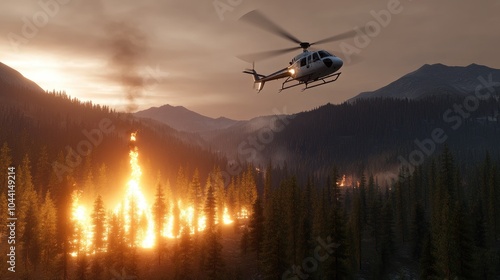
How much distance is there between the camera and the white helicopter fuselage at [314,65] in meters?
33.1

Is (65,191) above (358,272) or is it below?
above

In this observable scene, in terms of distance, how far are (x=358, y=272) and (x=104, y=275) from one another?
1785 inches

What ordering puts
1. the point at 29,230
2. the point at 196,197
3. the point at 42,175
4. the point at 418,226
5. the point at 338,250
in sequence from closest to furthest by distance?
1. the point at 338,250
2. the point at 29,230
3. the point at 418,226
4. the point at 42,175
5. the point at 196,197

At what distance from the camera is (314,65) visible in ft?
Answer: 111

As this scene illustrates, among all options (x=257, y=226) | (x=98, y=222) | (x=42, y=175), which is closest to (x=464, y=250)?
(x=257, y=226)

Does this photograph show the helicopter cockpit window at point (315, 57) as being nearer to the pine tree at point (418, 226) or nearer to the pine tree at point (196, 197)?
the pine tree at point (418, 226)

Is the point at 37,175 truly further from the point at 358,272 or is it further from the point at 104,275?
the point at 358,272

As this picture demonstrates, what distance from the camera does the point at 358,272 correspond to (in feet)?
247

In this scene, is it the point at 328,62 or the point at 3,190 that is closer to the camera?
the point at 328,62

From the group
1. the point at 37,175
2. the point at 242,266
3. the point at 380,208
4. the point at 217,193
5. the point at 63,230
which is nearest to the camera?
the point at 63,230

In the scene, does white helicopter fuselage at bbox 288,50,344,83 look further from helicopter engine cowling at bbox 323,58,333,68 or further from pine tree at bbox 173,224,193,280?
pine tree at bbox 173,224,193,280

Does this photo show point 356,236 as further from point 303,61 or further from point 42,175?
point 42,175

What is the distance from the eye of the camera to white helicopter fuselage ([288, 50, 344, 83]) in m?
33.1

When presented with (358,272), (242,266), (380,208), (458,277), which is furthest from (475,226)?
(242,266)
